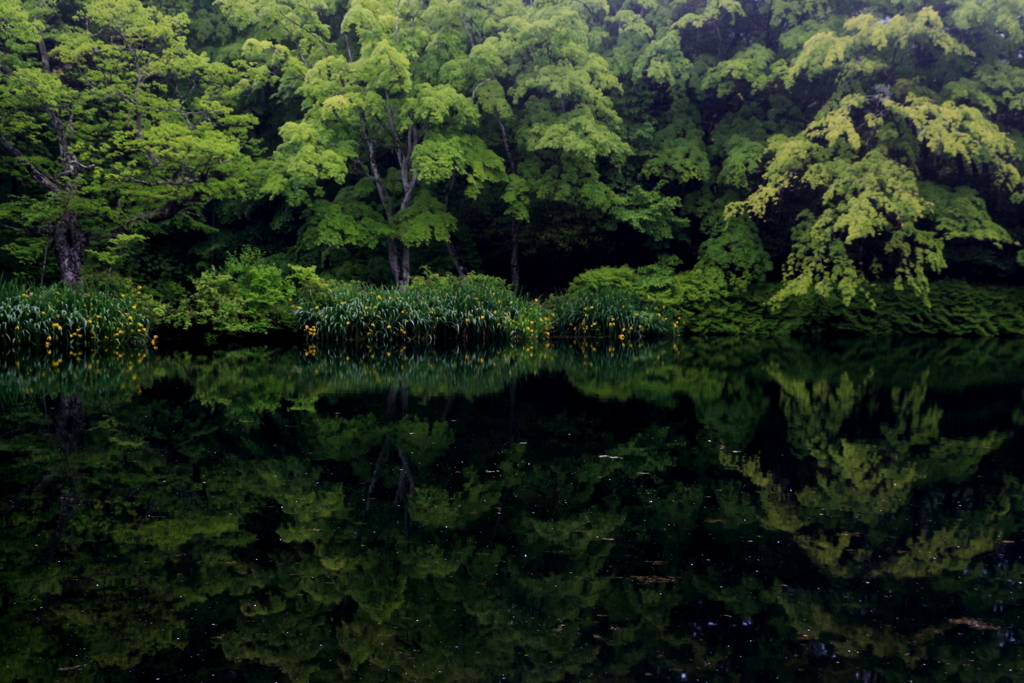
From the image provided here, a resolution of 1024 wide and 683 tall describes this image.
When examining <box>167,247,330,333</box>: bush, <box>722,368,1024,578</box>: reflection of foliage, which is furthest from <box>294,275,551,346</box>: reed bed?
<box>722,368,1024,578</box>: reflection of foliage

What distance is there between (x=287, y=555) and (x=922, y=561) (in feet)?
8.44

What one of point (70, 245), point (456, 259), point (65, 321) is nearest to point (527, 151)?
point (456, 259)

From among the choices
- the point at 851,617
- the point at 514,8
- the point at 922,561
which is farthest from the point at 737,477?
the point at 514,8

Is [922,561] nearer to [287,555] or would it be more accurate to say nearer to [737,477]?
[737,477]

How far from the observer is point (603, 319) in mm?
18938

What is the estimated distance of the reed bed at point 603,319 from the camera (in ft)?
61.9

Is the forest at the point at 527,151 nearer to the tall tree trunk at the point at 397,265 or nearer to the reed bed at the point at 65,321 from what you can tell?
the tall tree trunk at the point at 397,265

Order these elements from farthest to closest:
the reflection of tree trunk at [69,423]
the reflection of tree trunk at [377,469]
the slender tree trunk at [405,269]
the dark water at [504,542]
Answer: the slender tree trunk at [405,269]
the reflection of tree trunk at [69,423]
the reflection of tree trunk at [377,469]
the dark water at [504,542]

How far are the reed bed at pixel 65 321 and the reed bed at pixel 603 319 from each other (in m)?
8.52

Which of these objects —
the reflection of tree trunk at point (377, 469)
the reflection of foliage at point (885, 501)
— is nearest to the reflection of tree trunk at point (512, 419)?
the reflection of tree trunk at point (377, 469)

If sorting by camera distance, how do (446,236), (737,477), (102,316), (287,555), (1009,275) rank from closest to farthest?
(287,555) < (737,477) < (102,316) < (446,236) < (1009,275)

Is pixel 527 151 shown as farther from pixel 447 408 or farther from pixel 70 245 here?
pixel 447 408

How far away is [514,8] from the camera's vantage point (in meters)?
20.2

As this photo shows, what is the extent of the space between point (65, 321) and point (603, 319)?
1058cm
